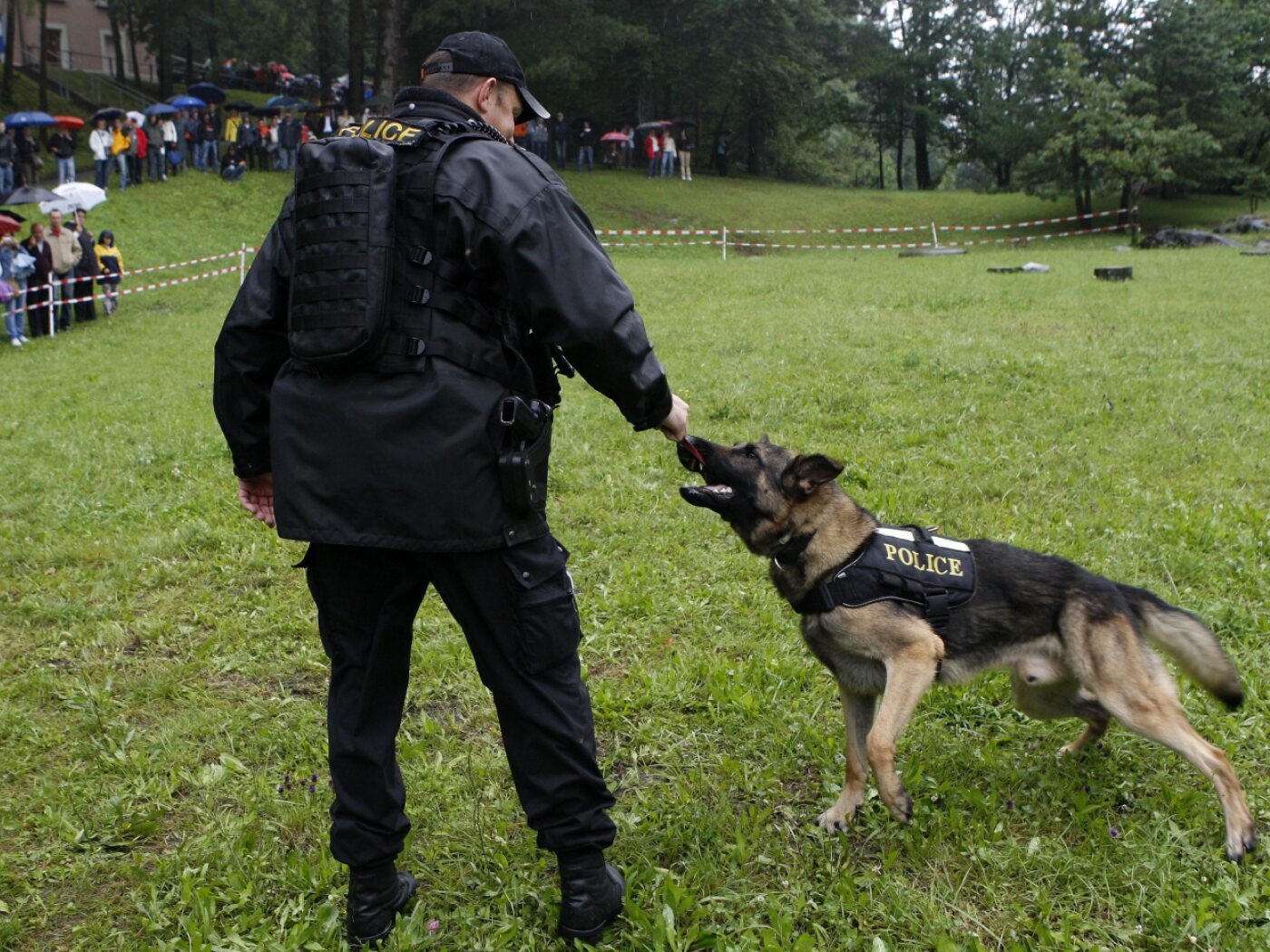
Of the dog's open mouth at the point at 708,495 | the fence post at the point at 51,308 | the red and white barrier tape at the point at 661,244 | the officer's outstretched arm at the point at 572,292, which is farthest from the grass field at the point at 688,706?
the red and white barrier tape at the point at 661,244

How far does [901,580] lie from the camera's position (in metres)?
3.44

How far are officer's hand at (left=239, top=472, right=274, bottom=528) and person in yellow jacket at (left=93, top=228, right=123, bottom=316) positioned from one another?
16.8 metres

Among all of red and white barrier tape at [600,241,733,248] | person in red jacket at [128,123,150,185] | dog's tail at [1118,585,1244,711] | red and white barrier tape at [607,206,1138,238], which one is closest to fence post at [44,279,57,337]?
person in red jacket at [128,123,150,185]

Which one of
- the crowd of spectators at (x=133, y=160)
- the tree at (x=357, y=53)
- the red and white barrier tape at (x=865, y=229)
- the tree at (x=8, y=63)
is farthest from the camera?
→ the tree at (x=8, y=63)

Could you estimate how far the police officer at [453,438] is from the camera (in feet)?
8.13

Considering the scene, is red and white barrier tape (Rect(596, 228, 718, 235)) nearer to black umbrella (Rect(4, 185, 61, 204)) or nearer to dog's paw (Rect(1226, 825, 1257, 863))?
black umbrella (Rect(4, 185, 61, 204))

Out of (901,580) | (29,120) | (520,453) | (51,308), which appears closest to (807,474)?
(901,580)

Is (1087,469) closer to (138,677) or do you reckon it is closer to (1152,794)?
(1152,794)

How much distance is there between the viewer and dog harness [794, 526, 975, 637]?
3.43m

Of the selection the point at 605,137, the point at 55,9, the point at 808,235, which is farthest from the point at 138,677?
the point at 55,9

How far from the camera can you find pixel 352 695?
110 inches

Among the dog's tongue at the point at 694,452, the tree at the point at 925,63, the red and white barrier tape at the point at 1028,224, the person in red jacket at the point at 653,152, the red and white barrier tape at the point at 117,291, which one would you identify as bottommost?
the dog's tongue at the point at 694,452

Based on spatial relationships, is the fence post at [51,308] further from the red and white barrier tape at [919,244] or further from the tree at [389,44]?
the red and white barrier tape at [919,244]

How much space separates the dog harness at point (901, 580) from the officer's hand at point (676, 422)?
91cm
